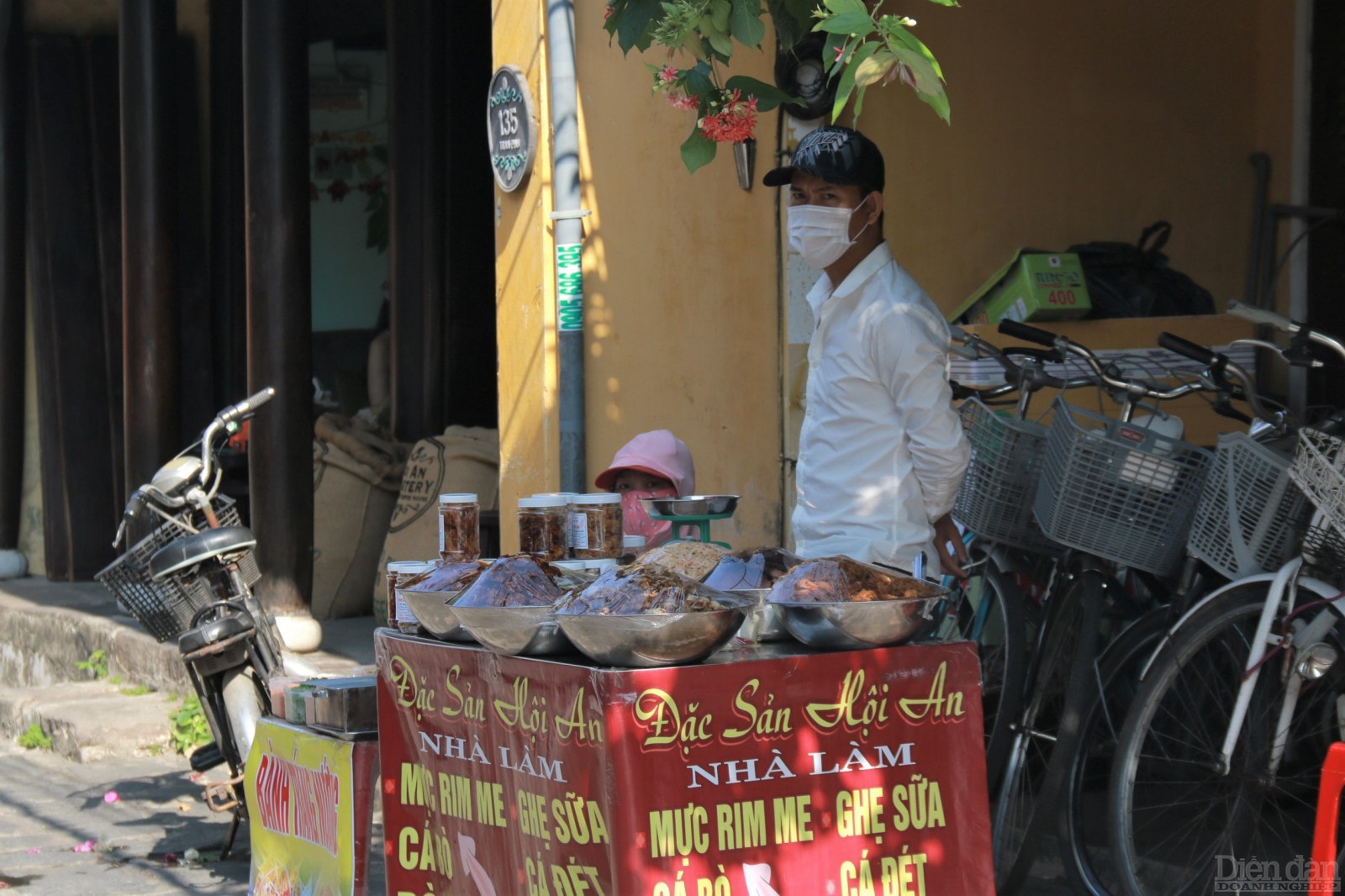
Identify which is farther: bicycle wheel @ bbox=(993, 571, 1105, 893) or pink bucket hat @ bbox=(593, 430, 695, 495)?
pink bucket hat @ bbox=(593, 430, 695, 495)

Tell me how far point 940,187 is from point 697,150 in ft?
6.17

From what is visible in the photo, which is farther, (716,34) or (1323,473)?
(716,34)

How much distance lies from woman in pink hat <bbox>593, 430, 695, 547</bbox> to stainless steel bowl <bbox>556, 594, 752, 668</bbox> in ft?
5.68

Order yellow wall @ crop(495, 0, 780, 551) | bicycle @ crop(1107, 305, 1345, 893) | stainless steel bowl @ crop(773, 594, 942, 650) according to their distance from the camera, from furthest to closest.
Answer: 1. yellow wall @ crop(495, 0, 780, 551)
2. bicycle @ crop(1107, 305, 1345, 893)
3. stainless steel bowl @ crop(773, 594, 942, 650)

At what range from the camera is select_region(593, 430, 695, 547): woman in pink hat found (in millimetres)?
4449

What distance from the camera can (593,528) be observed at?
360 centimetres

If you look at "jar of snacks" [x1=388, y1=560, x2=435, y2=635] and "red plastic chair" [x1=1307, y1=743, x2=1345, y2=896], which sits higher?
"jar of snacks" [x1=388, y1=560, x2=435, y2=635]

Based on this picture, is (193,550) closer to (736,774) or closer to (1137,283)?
(736,774)

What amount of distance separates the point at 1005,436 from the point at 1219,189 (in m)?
2.29

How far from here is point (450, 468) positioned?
786cm

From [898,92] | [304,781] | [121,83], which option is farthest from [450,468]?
[304,781]

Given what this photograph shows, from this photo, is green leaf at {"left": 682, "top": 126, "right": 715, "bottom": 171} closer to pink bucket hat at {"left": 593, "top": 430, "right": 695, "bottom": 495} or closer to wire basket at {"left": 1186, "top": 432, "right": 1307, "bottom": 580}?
pink bucket hat at {"left": 593, "top": 430, "right": 695, "bottom": 495}

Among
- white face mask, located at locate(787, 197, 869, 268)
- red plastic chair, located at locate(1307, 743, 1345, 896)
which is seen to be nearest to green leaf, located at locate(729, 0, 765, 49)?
white face mask, located at locate(787, 197, 869, 268)
